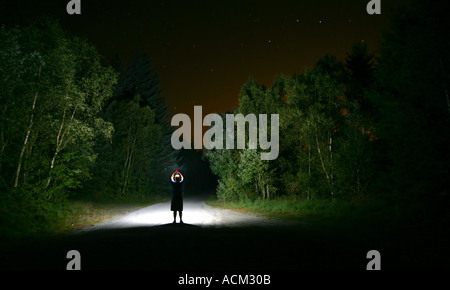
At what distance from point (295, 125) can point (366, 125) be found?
7276 millimetres

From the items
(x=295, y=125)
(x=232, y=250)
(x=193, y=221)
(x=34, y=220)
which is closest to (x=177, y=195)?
(x=193, y=221)

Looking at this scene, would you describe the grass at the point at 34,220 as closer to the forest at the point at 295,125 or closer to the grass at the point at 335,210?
the forest at the point at 295,125

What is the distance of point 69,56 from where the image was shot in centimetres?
1529

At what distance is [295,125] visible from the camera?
25.0 metres

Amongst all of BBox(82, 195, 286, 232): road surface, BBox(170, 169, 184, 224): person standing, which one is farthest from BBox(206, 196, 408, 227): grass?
BBox(170, 169, 184, 224): person standing

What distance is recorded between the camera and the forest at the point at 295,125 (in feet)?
39.2

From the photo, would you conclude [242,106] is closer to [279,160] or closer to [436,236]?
[279,160]

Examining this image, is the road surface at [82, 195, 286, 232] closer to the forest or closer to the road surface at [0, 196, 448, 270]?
the road surface at [0, 196, 448, 270]

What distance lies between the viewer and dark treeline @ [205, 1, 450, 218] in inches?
465

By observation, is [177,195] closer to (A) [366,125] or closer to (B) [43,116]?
(B) [43,116]

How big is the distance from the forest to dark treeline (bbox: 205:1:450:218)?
0.21 ft

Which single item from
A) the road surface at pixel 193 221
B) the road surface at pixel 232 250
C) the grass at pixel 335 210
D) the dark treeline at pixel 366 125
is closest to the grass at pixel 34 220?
the road surface at pixel 193 221

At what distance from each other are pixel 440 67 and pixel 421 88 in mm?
1055
